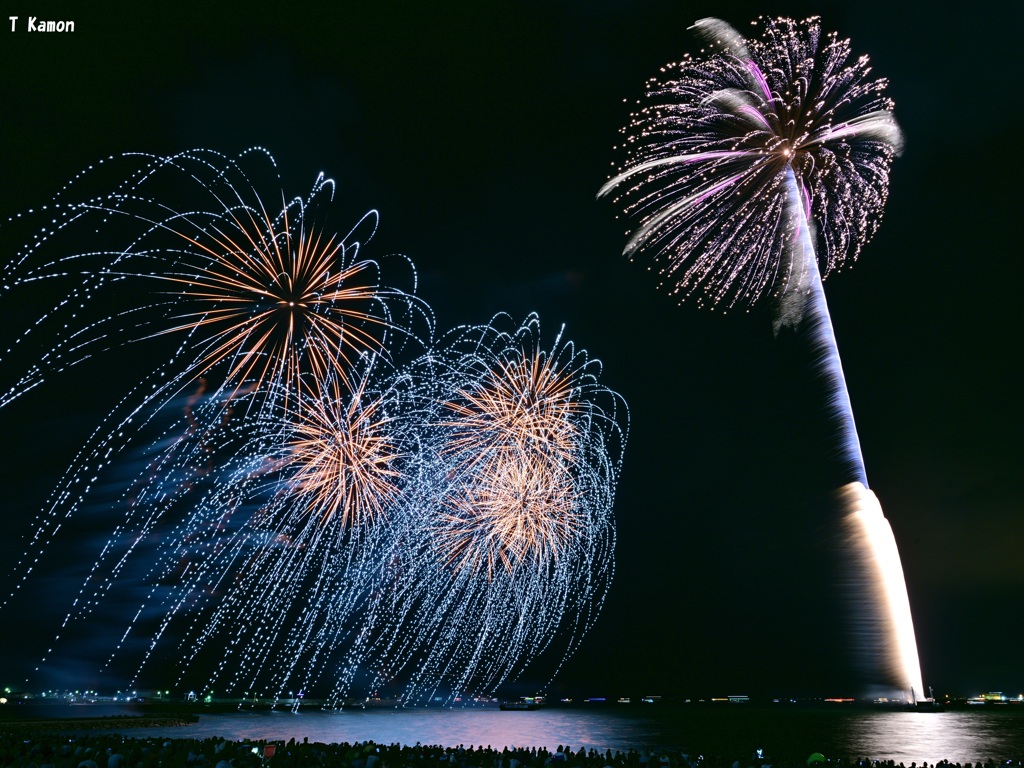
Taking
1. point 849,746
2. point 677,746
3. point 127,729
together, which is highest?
point 849,746

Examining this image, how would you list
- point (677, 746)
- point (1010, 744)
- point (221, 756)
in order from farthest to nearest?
point (1010, 744) < point (677, 746) < point (221, 756)

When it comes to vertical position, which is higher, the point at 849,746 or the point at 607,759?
the point at 849,746

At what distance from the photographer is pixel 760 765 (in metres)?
18.2

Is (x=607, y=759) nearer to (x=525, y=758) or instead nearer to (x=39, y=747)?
(x=525, y=758)

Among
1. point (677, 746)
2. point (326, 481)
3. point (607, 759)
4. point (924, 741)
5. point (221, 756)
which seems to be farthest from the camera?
point (924, 741)

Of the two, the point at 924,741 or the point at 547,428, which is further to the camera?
the point at 924,741

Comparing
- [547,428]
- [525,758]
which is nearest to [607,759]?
[525,758]

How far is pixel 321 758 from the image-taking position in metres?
21.1

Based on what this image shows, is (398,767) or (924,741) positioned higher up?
(924,741)

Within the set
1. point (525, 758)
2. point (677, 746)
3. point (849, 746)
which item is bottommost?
point (525, 758)

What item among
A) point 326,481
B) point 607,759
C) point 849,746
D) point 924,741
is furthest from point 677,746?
point 607,759

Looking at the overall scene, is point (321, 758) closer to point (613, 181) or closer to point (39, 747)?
point (39, 747)

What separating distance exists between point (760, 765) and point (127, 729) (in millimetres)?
60696

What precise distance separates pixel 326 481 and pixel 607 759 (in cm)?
2111
